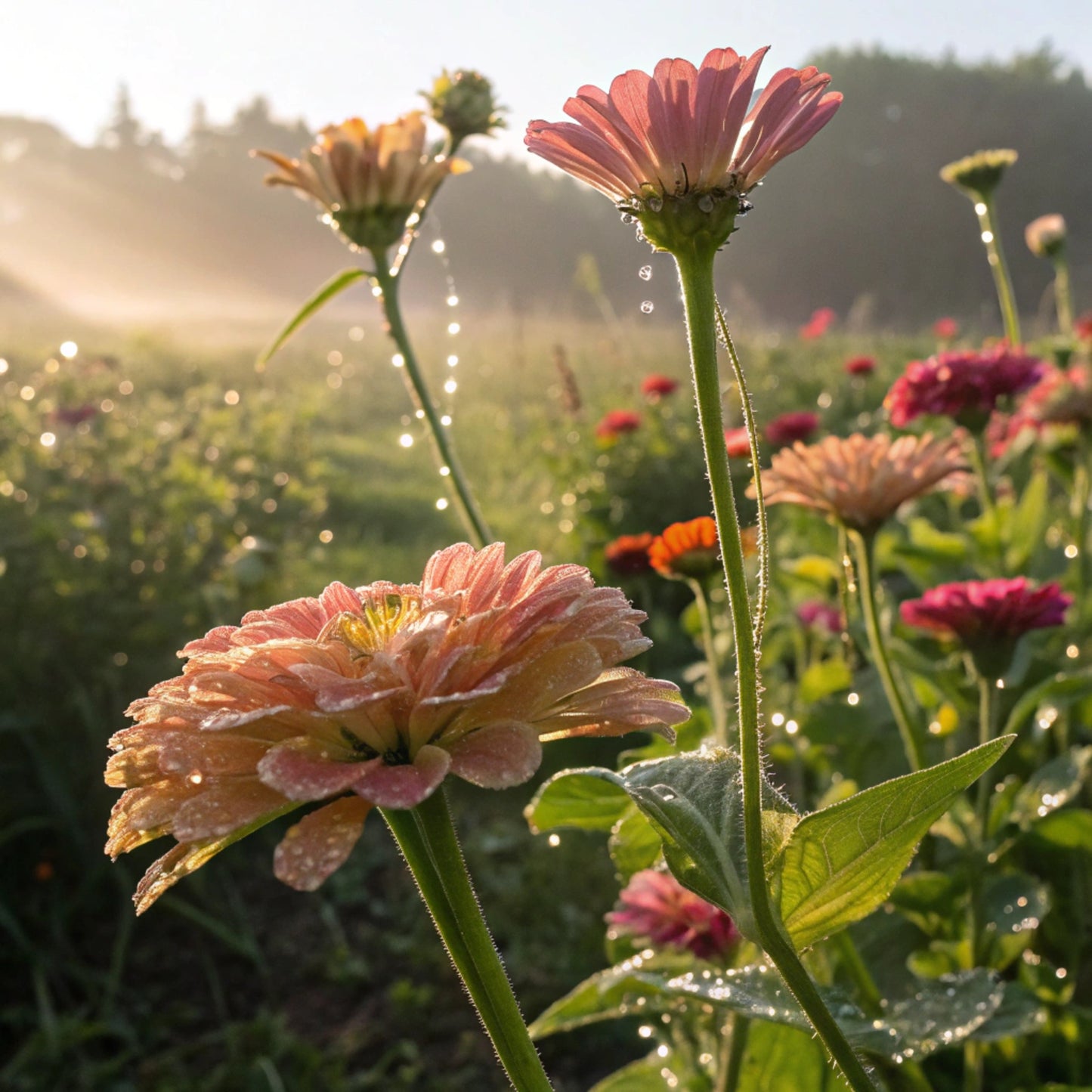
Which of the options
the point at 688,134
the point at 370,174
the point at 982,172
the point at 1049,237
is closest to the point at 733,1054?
the point at 688,134

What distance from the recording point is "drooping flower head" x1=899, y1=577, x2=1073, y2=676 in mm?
935

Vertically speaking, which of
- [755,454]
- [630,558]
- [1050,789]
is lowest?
[1050,789]

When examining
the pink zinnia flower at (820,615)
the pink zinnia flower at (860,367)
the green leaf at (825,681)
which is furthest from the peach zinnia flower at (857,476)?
the pink zinnia flower at (860,367)

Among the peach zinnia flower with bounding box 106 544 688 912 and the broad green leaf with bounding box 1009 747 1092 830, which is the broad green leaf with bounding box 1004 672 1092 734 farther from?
the peach zinnia flower with bounding box 106 544 688 912

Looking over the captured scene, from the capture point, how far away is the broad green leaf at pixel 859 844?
18.3 inches

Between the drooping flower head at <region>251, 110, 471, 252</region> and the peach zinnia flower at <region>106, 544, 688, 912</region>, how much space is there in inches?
A: 23.1

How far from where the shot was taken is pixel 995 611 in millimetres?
941

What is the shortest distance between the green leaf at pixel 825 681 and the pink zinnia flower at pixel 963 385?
318mm

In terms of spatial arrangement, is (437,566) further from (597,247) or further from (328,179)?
(597,247)

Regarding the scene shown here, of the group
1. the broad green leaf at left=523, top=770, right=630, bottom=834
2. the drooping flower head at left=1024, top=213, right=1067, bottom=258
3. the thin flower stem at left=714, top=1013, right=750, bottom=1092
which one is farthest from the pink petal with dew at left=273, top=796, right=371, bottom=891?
the drooping flower head at left=1024, top=213, right=1067, bottom=258

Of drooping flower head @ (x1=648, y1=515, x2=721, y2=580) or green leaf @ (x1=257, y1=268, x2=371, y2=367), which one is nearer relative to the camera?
green leaf @ (x1=257, y1=268, x2=371, y2=367)

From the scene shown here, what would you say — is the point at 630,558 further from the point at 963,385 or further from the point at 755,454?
the point at 755,454

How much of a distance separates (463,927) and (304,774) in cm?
11

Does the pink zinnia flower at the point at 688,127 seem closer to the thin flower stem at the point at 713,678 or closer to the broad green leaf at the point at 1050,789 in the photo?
the thin flower stem at the point at 713,678
